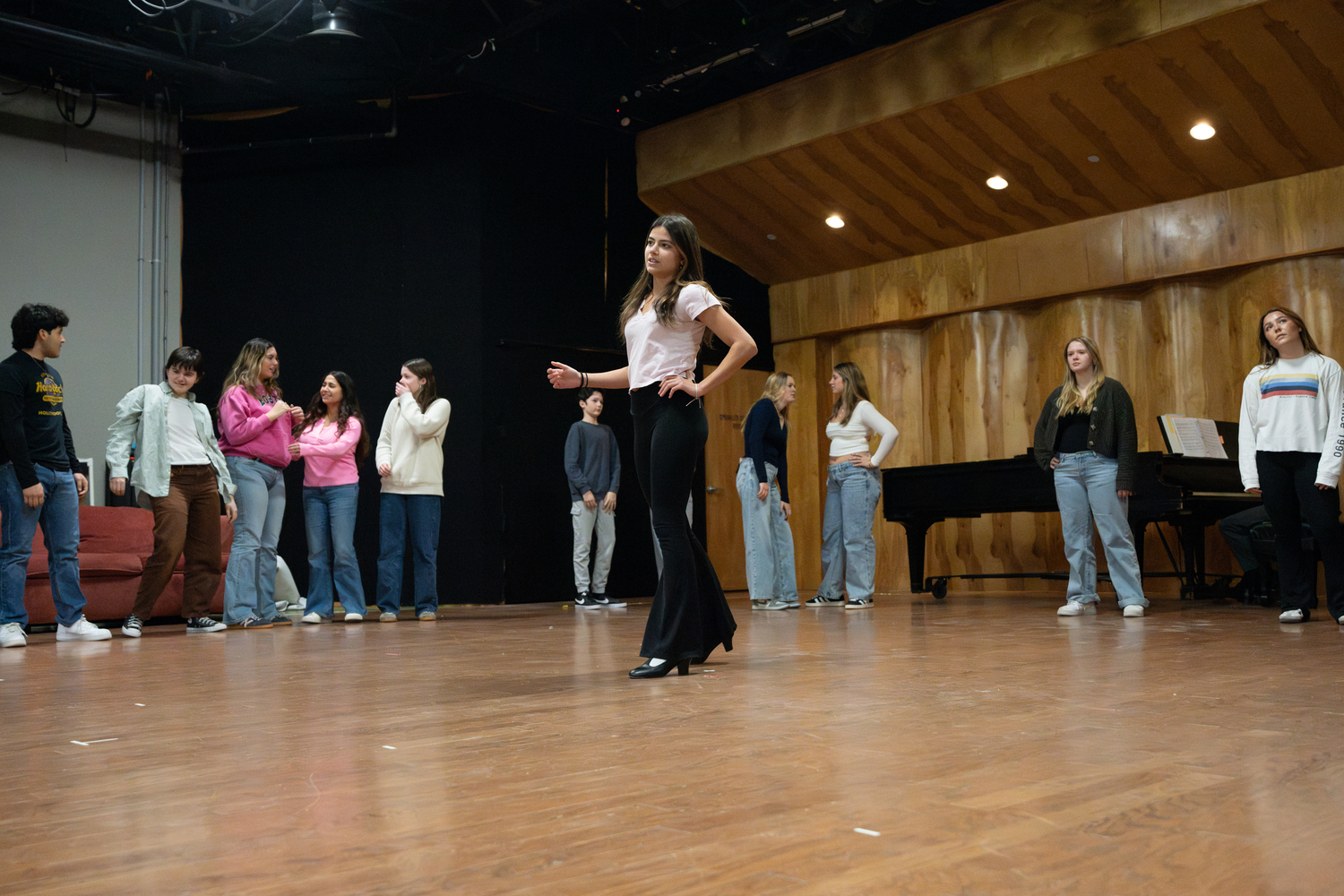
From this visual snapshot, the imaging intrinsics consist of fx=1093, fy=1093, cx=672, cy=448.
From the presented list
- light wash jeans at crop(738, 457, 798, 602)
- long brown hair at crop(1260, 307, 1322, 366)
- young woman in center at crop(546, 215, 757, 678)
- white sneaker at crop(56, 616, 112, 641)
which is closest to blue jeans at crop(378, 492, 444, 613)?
white sneaker at crop(56, 616, 112, 641)

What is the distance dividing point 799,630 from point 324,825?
3.45 metres

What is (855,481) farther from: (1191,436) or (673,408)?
(673,408)

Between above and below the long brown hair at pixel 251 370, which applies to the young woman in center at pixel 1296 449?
below

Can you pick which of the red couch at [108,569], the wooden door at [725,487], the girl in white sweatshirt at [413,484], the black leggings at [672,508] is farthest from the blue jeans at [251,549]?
the wooden door at [725,487]

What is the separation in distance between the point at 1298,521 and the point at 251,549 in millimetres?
5041

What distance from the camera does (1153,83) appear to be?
681cm

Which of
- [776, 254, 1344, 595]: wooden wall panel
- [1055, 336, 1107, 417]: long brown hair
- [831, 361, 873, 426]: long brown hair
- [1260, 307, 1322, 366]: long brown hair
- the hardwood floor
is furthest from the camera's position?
[776, 254, 1344, 595]: wooden wall panel

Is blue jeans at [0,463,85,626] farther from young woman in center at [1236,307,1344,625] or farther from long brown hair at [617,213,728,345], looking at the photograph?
young woman in center at [1236,307,1344,625]

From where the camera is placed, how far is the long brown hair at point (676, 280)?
2.93m

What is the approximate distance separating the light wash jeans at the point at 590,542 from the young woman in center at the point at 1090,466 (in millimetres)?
3254

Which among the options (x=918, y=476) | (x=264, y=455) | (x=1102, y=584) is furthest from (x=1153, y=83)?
(x=264, y=455)

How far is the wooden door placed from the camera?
9.48 m

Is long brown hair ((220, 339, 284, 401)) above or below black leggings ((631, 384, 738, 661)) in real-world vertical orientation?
above

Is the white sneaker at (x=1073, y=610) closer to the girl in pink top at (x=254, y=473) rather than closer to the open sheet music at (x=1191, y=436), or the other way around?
the open sheet music at (x=1191, y=436)
